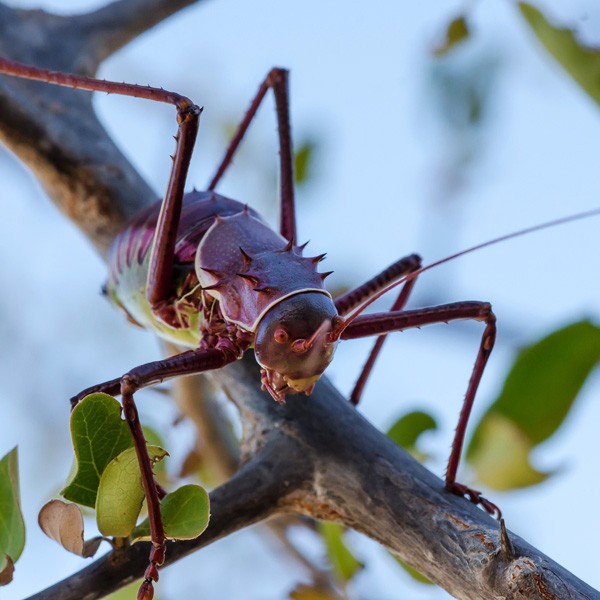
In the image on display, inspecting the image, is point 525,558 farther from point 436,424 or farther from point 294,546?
point 294,546

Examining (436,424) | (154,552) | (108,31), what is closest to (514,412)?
(436,424)

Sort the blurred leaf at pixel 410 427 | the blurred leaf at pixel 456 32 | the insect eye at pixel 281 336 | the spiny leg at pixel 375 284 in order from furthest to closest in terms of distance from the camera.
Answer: the blurred leaf at pixel 456 32, the blurred leaf at pixel 410 427, the spiny leg at pixel 375 284, the insect eye at pixel 281 336

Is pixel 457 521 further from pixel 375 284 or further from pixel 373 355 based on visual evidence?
pixel 373 355

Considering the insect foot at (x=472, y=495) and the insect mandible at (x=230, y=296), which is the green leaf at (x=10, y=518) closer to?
the insect mandible at (x=230, y=296)

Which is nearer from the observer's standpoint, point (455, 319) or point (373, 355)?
point (455, 319)

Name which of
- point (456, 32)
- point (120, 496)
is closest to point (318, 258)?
point (120, 496)

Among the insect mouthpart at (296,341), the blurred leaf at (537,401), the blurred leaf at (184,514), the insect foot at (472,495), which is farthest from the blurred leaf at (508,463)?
the blurred leaf at (184,514)
